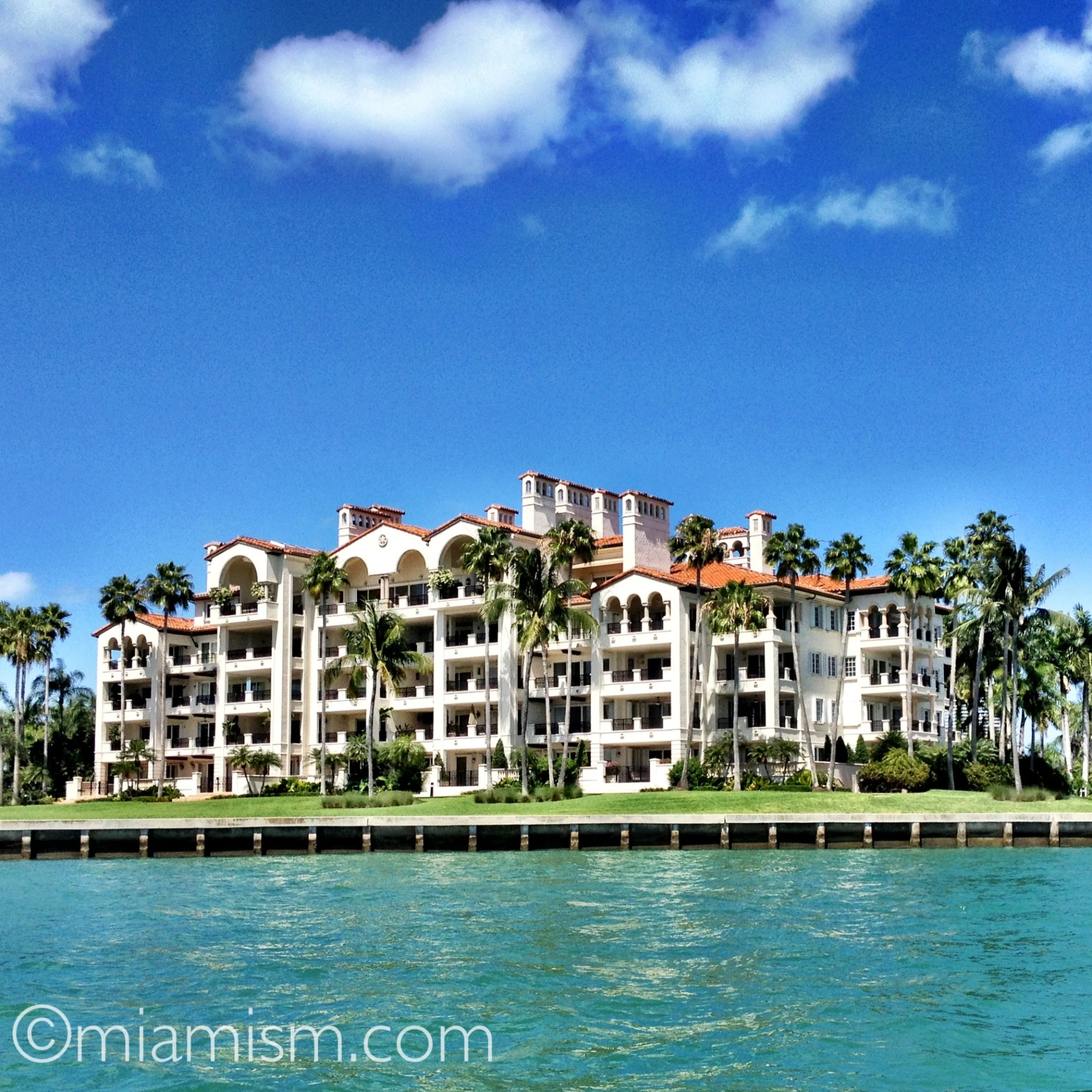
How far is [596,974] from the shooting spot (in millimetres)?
29672

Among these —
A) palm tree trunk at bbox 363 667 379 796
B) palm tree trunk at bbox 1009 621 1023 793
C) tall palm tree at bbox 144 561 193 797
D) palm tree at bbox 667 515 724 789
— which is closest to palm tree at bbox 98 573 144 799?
tall palm tree at bbox 144 561 193 797

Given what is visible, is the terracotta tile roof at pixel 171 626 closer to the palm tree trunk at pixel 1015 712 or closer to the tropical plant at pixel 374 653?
the tropical plant at pixel 374 653

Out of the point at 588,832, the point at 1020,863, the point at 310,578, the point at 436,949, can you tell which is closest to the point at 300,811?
the point at 310,578

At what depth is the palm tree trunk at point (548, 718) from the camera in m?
84.8

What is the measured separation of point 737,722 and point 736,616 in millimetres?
5712

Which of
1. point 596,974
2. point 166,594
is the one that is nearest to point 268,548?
point 166,594

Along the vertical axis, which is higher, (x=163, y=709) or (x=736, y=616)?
(x=736, y=616)

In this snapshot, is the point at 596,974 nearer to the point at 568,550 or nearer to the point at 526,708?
the point at 526,708

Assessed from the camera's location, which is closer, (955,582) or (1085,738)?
(955,582)

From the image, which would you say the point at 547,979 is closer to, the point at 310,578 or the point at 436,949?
the point at 436,949

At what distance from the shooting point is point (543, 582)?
83250 mm

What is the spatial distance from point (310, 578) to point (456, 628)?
398 inches

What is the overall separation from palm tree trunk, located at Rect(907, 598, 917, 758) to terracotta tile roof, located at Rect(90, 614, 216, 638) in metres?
46.9

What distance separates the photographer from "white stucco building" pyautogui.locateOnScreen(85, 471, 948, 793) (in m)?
89.8
